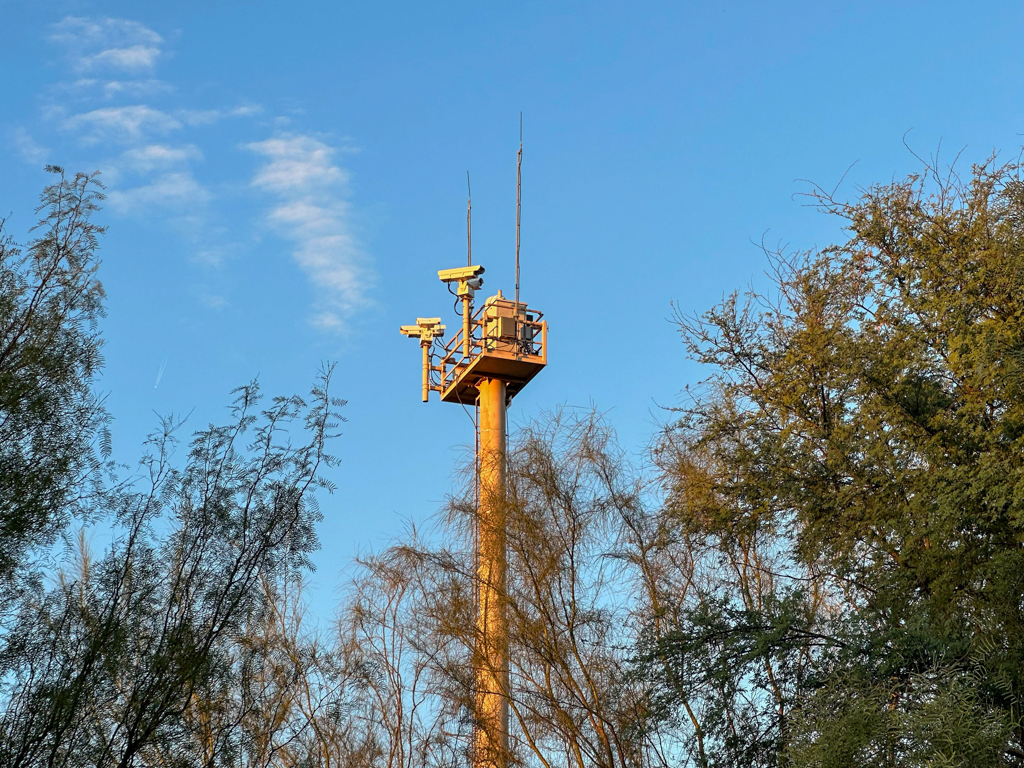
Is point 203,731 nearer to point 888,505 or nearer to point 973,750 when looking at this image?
point 973,750

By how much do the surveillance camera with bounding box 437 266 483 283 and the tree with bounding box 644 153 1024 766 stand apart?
35.0 ft

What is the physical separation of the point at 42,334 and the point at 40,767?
12.2ft

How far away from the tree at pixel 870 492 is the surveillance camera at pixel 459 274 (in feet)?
35.0

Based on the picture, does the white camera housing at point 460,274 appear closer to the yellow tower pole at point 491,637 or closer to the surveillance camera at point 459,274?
the surveillance camera at point 459,274

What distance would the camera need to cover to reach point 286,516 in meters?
11.5

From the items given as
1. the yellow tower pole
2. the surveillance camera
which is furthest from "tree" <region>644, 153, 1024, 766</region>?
the surveillance camera

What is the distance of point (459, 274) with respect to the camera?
2833 centimetres

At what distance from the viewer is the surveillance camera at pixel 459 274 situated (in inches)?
1110

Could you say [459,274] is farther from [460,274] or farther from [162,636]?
[162,636]

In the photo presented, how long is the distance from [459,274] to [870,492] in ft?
47.0

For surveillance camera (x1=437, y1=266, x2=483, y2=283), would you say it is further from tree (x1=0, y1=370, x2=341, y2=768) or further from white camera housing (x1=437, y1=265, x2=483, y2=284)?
tree (x1=0, y1=370, x2=341, y2=768)

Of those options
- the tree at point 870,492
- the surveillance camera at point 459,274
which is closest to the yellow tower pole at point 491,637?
the tree at point 870,492

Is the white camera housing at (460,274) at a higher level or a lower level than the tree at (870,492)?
higher

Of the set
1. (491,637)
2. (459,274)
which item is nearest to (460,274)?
(459,274)
